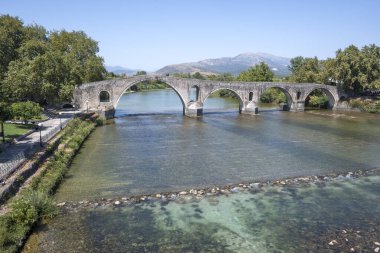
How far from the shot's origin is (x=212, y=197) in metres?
22.2

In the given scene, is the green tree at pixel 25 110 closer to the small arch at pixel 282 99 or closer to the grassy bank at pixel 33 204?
the grassy bank at pixel 33 204

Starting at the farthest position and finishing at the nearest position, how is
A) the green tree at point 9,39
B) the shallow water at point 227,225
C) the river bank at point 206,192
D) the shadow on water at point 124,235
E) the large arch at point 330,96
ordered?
the large arch at point 330,96 → the green tree at point 9,39 → the river bank at point 206,192 → the shallow water at point 227,225 → the shadow on water at point 124,235

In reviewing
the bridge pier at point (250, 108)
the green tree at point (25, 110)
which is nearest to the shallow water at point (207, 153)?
the green tree at point (25, 110)

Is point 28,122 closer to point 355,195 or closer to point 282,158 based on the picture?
point 282,158

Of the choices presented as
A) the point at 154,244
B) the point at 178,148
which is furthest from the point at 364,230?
the point at 178,148

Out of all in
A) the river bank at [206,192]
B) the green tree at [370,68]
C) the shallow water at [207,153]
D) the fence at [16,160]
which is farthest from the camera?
the green tree at [370,68]

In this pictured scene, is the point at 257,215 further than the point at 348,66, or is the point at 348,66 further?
the point at 348,66

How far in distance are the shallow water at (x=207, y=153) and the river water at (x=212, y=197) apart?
3.5 inches

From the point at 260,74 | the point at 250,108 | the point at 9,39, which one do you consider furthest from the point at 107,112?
the point at 260,74

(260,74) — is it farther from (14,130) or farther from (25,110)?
(14,130)

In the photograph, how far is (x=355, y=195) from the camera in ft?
75.1

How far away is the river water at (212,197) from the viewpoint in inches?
667

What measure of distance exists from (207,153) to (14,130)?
18.2m

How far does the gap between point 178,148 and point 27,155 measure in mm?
15095
